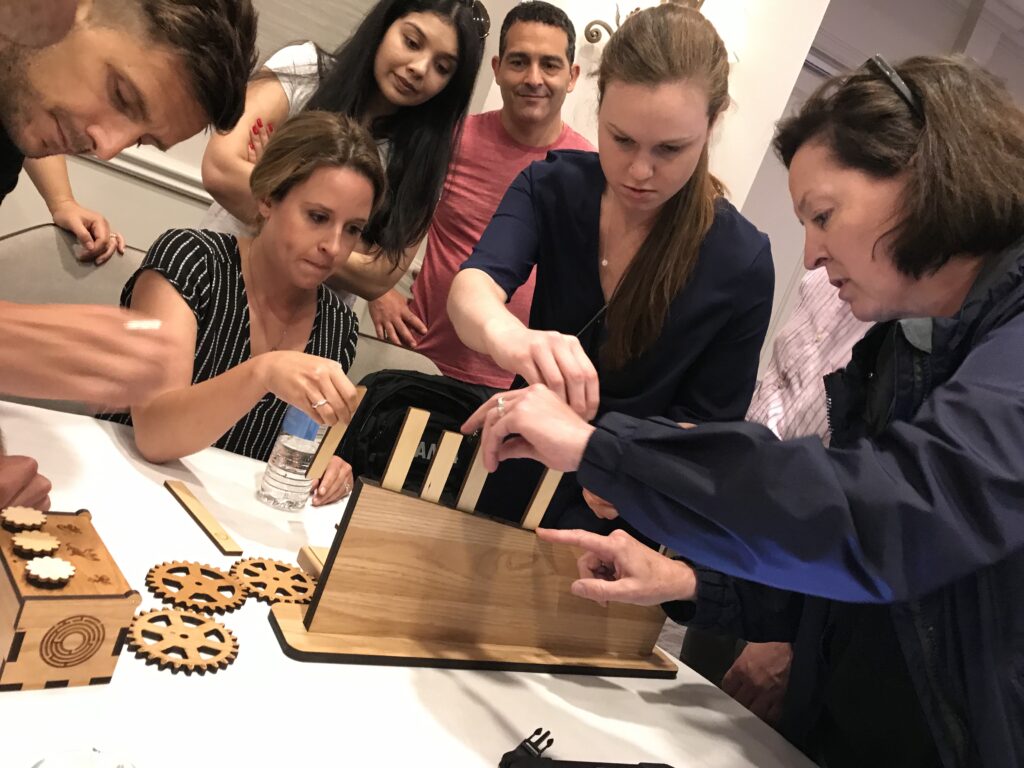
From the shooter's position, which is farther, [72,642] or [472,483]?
[472,483]

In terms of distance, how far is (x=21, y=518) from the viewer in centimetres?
74

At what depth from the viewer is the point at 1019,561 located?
2.68ft

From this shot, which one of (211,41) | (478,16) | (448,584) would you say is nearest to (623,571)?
(448,584)

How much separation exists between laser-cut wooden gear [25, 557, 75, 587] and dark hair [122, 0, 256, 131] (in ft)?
1.73

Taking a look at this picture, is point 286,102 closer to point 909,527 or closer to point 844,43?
point 909,527

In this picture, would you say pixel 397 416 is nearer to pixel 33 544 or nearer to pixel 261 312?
pixel 261 312

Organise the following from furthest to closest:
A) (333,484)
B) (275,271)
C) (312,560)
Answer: (275,271) < (333,484) < (312,560)

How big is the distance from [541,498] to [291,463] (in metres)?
0.40

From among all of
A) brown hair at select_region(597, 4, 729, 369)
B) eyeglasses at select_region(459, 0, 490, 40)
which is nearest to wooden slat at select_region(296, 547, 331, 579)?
brown hair at select_region(597, 4, 729, 369)

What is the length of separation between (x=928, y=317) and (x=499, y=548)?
0.60 metres

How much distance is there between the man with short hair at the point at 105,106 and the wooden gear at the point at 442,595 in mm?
282

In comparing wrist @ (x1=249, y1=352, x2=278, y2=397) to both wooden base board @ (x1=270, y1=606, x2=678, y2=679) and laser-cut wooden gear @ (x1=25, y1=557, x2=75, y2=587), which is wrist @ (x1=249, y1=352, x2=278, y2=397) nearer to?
wooden base board @ (x1=270, y1=606, x2=678, y2=679)

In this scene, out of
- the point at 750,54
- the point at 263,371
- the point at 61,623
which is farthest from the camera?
the point at 750,54

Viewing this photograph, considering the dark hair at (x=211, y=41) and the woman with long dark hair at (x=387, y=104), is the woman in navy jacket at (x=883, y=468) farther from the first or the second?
the woman with long dark hair at (x=387, y=104)
